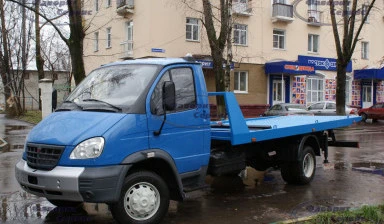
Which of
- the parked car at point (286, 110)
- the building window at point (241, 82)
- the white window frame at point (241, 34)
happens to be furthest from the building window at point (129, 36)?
the parked car at point (286, 110)

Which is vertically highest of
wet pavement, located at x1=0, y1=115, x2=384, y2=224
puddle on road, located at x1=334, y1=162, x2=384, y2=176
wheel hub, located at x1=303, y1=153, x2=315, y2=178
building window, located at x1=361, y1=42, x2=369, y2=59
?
building window, located at x1=361, y1=42, x2=369, y2=59

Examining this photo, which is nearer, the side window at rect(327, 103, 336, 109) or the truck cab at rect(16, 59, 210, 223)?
the truck cab at rect(16, 59, 210, 223)

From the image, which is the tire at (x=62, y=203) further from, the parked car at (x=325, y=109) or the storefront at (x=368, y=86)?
the storefront at (x=368, y=86)

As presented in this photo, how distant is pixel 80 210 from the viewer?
6559 millimetres

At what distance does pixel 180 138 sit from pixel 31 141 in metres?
1.92

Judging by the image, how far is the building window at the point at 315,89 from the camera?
3466 cm

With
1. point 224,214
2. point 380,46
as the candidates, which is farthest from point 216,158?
point 380,46

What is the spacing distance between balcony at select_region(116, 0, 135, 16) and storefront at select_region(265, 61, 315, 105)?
10.4 metres

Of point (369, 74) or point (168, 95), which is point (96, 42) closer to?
point (369, 74)

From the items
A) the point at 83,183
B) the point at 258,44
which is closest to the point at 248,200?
the point at 83,183

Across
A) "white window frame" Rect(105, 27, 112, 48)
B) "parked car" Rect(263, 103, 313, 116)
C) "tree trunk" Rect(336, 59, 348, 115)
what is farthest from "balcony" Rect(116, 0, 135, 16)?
"tree trunk" Rect(336, 59, 348, 115)

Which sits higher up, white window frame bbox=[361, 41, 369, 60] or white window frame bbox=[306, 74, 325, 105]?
white window frame bbox=[361, 41, 369, 60]

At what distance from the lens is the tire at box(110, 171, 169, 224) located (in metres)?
5.24

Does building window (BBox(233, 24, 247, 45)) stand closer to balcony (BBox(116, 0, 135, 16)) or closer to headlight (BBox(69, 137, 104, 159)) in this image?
balcony (BBox(116, 0, 135, 16))
